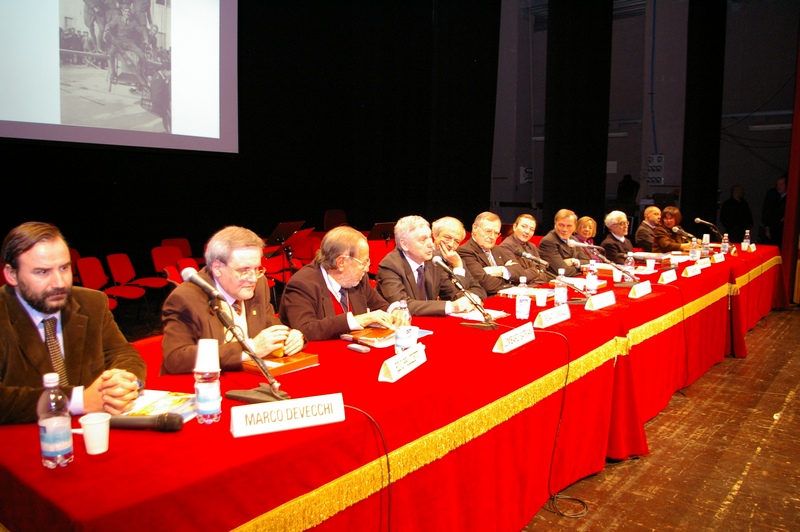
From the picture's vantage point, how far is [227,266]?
2104mm

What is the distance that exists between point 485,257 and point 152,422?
10.4 ft

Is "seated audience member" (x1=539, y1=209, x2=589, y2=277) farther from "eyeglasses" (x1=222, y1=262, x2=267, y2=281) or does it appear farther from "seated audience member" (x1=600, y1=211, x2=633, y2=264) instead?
"eyeglasses" (x1=222, y1=262, x2=267, y2=281)

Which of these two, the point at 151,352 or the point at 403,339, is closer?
the point at 403,339

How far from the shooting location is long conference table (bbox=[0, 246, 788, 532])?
1.19m

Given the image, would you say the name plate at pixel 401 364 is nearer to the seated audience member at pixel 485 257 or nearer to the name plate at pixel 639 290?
the name plate at pixel 639 290

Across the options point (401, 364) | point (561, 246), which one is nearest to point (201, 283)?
point (401, 364)

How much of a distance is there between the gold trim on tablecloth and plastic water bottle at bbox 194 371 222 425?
302mm

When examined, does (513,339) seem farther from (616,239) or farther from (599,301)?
(616,239)

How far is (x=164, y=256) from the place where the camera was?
5.95 m

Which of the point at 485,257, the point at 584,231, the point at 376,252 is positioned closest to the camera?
the point at 485,257

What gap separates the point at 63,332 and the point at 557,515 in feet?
6.43

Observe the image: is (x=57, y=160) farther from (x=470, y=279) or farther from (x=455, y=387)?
(x=455, y=387)

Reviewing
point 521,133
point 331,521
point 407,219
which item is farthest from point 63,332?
point 521,133

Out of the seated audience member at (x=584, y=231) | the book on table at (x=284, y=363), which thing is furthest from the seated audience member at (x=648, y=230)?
the book on table at (x=284, y=363)
